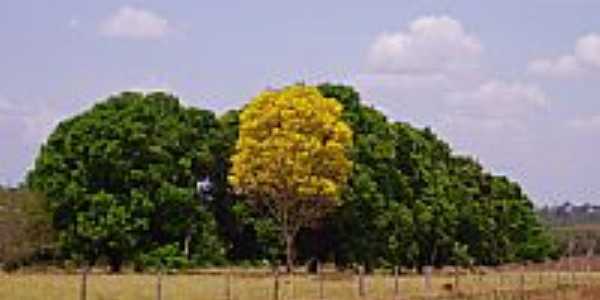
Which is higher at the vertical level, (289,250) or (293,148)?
(293,148)

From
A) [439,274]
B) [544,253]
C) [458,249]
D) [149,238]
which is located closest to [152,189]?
[149,238]

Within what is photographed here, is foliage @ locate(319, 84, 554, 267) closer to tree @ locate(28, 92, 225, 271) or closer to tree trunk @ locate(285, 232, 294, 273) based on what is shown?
tree trunk @ locate(285, 232, 294, 273)

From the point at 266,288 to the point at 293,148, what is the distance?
52.6 feet

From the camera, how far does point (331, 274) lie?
69.7 meters

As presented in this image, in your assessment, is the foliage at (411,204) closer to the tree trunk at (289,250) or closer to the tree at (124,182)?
the tree trunk at (289,250)

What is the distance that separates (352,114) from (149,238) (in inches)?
636

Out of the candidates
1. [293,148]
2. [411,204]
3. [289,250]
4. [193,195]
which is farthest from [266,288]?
[411,204]

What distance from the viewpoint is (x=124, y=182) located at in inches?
2901

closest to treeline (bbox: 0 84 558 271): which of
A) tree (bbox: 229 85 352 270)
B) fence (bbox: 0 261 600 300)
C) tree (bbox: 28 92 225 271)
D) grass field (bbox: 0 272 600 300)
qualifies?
tree (bbox: 28 92 225 271)

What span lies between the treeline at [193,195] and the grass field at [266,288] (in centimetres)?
814

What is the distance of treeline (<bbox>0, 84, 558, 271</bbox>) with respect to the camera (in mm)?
73125

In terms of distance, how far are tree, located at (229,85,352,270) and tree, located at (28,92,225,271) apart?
574cm

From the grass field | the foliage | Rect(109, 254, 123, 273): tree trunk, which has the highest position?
the foliage

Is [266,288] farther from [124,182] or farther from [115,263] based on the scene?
[115,263]
